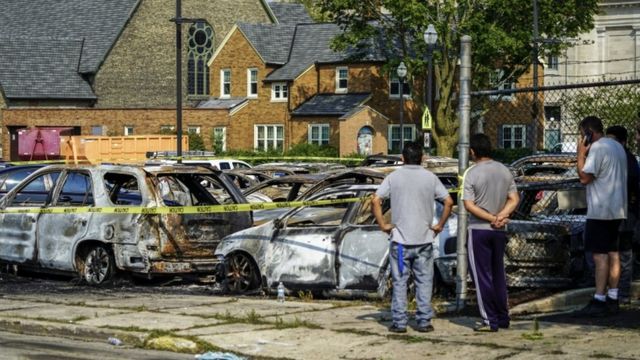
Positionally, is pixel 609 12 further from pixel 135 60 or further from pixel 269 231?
pixel 269 231

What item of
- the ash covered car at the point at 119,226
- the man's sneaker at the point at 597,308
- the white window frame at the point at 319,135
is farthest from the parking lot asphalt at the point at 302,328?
the white window frame at the point at 319,135

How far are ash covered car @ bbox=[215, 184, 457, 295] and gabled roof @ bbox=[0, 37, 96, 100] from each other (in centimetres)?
6670

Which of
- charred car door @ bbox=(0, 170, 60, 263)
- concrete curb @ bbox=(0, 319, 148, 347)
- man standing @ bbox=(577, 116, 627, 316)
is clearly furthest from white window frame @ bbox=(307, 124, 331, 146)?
man standing @ bbox=(577, 116, 627, 316)

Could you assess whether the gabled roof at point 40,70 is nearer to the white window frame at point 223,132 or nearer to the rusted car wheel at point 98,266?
the white window frame at point 223,132

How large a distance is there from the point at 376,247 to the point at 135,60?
72.5 m

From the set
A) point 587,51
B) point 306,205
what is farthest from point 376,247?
point 587,51

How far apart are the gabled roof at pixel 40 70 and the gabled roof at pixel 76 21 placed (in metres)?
0.64

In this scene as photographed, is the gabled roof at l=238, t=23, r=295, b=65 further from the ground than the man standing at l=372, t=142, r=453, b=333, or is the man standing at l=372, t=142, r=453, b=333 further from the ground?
the gabled roof at l=238, t=23, r=295, b=65

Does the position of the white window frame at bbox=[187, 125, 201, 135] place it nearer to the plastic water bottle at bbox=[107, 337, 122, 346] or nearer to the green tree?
the green tree

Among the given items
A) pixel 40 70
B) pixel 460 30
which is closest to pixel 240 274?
pixel 460 30

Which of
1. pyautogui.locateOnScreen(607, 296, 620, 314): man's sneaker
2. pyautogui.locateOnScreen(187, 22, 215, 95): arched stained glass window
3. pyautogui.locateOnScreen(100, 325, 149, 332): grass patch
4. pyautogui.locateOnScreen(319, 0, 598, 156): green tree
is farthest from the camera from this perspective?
pyautogui.locateOnScreen(187, 22, 215, 95): arched stained glass window

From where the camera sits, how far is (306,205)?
16609mm

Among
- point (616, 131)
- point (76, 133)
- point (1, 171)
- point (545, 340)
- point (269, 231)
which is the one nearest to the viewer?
point (545, 340)

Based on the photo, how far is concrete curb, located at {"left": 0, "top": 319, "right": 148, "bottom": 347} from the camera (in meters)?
12.7
